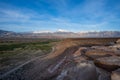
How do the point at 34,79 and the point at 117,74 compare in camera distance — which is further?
the point at 34,79

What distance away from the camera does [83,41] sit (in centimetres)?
4147

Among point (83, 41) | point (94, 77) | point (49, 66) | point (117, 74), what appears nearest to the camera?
point (117, 74)

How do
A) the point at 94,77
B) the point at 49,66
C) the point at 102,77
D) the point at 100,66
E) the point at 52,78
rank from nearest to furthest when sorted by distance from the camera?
1. the point at 102,77
2. the point at 94,77
3. the point at 100,66
4. the point at 52,78
5. the point at 49,66

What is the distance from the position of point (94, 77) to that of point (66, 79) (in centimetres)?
357

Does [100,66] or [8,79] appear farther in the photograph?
[8,79]

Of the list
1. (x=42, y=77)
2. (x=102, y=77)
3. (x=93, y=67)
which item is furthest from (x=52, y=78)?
(x=102, y=77)

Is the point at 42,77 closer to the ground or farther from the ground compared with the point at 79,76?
closer to the ground

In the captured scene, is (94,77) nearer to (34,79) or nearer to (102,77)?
(102,77)

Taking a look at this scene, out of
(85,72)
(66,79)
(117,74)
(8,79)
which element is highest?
(117,74)

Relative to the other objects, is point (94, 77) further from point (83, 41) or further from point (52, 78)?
point (83, 41)

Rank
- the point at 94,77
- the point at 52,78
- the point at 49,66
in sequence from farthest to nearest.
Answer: the point at 49,66 → the point at 52,78 → the point at 94,77

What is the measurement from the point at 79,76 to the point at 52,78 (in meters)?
4.28

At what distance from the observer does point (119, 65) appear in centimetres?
1177

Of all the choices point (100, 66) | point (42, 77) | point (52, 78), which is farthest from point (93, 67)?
point (42, 77)
